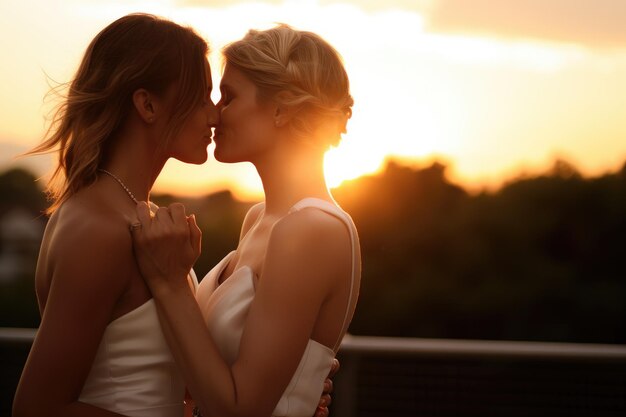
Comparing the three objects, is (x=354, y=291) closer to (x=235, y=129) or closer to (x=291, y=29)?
(x=235, y=129)

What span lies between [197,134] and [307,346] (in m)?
0.68

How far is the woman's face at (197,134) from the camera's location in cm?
269

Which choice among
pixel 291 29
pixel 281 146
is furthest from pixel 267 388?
pixel 291 29

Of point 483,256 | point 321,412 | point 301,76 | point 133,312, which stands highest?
point 301,76

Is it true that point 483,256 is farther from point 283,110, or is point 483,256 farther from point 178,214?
point 178,214

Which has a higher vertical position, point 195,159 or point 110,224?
point 195,159

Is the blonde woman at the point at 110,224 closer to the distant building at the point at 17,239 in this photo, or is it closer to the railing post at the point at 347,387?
the railing post at the point at 347,387

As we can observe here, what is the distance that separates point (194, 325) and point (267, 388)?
26cm

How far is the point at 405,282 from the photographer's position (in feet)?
123

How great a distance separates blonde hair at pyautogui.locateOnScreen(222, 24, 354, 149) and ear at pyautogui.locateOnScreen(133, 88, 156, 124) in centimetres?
37

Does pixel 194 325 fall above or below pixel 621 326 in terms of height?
above

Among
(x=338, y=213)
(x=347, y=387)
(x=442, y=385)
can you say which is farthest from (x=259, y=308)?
(x=442, y=385)

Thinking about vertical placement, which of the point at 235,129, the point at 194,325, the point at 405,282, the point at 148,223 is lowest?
the point at 405,282

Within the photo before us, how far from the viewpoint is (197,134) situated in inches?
108
